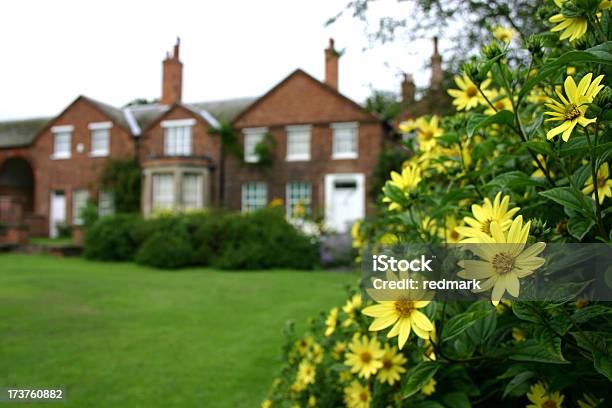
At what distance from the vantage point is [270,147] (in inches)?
804

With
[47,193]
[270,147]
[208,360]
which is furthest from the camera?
[47,193]

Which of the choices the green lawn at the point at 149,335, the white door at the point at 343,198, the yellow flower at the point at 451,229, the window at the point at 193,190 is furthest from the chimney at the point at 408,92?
the window at the point at 193,190

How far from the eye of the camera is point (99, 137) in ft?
74.6

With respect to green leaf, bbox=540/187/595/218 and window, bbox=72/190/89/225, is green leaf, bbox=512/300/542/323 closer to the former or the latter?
green leaf, bbox=540/187/595/218

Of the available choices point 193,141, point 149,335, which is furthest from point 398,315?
point 193,141

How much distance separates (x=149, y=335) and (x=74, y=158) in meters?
20.5

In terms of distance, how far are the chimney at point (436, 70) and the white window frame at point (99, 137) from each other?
16974 mm

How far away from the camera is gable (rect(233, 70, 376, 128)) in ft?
64.2

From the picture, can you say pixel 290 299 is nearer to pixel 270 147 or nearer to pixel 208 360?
pixel 208 360

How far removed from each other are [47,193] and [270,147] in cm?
1131

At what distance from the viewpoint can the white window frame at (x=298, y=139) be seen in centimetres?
2017

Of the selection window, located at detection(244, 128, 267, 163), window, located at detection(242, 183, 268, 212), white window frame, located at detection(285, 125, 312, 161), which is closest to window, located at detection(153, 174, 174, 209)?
window, located at detection(242, 183, 268, 212)

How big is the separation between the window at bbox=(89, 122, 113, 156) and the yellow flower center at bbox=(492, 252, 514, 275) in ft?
77.4

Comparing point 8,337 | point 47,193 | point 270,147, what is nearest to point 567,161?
point 8,337
